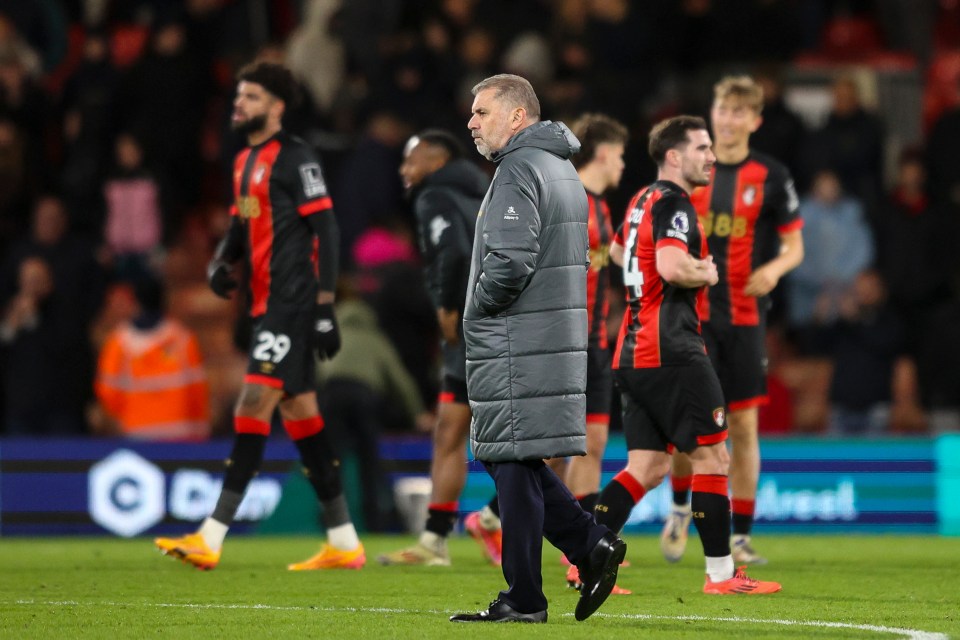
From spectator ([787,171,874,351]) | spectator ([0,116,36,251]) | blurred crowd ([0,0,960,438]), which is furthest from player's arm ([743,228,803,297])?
spectator ([0,116,36,251])

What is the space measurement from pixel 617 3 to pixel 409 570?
916 centimetres

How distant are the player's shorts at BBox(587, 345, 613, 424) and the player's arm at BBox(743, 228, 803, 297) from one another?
91 centimetres

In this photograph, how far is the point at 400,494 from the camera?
1340cm

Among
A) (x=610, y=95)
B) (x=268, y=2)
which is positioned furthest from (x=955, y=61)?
(x=268, y=2)

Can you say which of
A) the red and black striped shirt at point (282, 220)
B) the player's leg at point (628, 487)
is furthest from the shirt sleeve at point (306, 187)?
the player's leg at point (628, 487)

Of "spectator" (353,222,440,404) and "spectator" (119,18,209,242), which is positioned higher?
"spectator" (119,18,209,242)

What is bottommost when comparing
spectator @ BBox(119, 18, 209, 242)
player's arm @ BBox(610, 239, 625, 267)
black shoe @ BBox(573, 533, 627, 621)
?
black shoe @ BBox(573, 533, 627, 621)

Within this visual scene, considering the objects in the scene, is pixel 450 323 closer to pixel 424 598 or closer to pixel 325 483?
pixel 325 483

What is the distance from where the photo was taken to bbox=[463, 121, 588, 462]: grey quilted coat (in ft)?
21.7

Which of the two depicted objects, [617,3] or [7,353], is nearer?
[7,353]

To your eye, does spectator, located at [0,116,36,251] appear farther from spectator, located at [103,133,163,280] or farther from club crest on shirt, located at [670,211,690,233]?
club crest on shirt, located at [670,211,690,233]

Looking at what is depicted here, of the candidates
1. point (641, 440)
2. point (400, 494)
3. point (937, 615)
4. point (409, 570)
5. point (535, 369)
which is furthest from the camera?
point (400, 494)

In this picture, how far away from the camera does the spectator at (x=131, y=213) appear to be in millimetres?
16330

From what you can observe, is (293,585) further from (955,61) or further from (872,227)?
(955,61)
